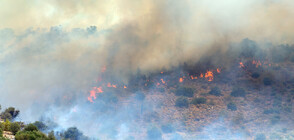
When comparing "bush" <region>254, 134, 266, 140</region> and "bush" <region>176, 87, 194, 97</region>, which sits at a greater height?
"bush" <region>176, 87, 194, 97</region>

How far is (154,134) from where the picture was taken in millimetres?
40312

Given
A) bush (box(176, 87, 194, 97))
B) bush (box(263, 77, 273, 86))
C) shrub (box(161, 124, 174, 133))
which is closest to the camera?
shrub (box(161, 124, 174, 133))

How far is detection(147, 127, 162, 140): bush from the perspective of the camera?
40.0 meters

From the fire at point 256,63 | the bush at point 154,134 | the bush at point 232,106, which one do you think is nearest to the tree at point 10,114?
the bush at point 154,134

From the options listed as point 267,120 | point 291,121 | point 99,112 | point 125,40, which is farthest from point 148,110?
point 125,40

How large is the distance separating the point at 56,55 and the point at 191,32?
3067 cm

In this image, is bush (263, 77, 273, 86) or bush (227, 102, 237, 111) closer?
bush (227, 102, 237, 111)

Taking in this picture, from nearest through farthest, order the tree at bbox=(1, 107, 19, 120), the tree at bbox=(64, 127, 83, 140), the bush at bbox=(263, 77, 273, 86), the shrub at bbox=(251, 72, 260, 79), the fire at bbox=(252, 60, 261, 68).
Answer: the tree at bbox=(64, 127, 83, 140)
the tree at bbox=(1, 107, 19, 120)
the bush at bbox=(263, 77, 273, 86)
the shrub at bbox=(251, 72, 260, 79)
the fire at bbox=(252, 60, 261, 68)

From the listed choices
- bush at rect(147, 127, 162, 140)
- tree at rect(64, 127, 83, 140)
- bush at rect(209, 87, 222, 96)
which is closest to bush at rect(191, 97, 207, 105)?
bush at rect(209, 87, 222, 96)

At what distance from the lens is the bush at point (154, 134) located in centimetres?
4003

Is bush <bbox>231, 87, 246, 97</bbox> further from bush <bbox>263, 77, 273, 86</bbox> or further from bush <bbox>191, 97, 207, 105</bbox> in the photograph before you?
bush <bbox>191, 97, 207, 105</bbox>

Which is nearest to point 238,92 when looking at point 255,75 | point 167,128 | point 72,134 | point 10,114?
point 255,75

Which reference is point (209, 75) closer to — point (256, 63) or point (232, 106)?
point (256, 63)

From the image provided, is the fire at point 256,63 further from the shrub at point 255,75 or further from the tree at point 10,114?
the tree at point 10,114
